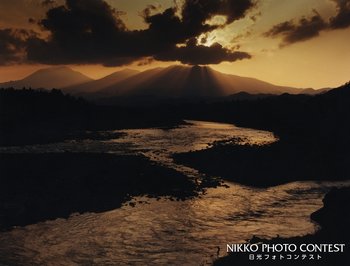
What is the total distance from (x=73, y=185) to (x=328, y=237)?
22166 mm

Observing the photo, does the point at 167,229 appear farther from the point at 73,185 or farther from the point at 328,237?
the point at 73,185

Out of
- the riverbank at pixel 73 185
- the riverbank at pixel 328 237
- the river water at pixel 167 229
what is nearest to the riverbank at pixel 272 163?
the river water at pixel 167 229

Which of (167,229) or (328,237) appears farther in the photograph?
(167,229)

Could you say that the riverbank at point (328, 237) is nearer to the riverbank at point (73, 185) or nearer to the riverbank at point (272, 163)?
the riverbank at point (73, 185)

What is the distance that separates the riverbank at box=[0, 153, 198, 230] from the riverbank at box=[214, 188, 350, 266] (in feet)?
39.7

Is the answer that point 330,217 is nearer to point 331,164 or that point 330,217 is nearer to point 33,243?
point 33,243

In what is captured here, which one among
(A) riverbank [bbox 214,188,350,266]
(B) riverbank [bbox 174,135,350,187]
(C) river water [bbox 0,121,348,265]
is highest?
(B) riverbank [bbox 174,135,350,187]

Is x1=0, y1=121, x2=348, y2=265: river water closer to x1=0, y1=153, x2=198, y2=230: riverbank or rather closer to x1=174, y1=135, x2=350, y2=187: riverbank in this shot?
x1=0, y1=153, x2=198, y2=230: riverbank

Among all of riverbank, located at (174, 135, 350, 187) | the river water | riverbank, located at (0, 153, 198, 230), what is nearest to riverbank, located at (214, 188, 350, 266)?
the river water

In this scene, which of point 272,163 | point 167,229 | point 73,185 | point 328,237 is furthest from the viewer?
point 272,163

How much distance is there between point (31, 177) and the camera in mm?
40062

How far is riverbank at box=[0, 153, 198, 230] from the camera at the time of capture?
3131cm

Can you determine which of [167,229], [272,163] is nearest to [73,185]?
[167,229]

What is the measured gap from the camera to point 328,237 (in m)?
23.2
